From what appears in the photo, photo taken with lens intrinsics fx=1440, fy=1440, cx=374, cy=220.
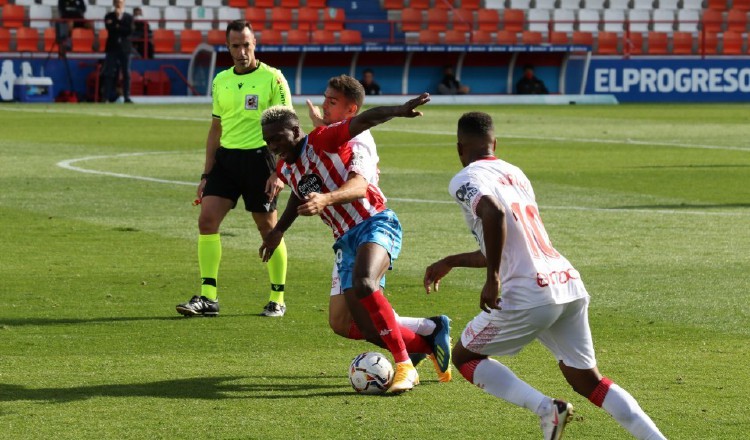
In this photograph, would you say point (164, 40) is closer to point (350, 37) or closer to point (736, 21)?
point (350, 37)

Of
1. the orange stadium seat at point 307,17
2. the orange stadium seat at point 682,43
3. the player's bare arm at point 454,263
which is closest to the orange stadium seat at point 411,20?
the orange stadium seat at point 307,17

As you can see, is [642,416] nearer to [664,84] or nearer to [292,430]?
[292,430]

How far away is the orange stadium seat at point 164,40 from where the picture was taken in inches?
1549

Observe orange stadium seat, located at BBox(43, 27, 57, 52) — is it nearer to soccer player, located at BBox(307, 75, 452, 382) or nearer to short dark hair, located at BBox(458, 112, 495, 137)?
soccer player, located at BBox(307, 75, 452, 382)

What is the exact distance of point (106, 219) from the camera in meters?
14.4

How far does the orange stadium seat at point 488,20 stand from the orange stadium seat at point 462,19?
25cm

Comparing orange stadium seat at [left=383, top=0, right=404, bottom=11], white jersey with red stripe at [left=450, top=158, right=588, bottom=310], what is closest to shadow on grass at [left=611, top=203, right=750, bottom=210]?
white jersey with red stripe at [left=450, top=158, right=588, bottom=310]

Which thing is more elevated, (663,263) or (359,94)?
(359,94)

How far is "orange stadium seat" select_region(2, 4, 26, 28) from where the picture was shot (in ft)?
127

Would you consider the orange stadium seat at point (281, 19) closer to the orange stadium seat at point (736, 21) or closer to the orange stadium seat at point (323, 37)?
the orange stadium seat at point (323, 37)

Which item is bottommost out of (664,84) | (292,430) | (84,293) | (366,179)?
(664,84)

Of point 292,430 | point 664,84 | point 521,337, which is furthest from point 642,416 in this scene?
point 664,84

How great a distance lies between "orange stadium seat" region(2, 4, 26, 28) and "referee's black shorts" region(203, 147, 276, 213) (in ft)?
100.0

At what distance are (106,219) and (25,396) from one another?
7619 mm
